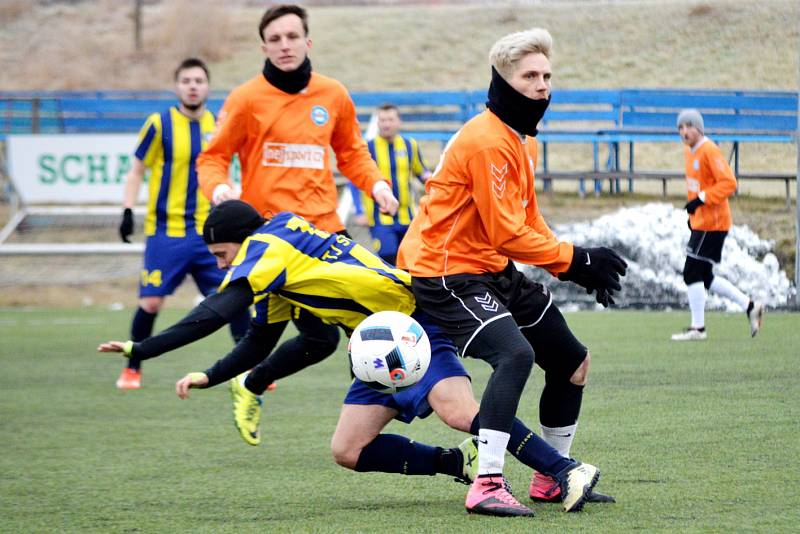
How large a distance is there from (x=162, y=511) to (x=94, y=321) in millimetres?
9417

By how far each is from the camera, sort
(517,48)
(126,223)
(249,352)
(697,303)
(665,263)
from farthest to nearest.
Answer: (665,263)
(697,303)
(126,223)
(249,352)
(517,48)

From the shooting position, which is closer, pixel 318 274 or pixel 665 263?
pixel 318 274

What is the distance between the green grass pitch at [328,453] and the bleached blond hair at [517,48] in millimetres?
1597

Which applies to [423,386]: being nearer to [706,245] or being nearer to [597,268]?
[597,268]

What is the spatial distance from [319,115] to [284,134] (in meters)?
0.22

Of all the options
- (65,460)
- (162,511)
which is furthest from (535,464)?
(65,460)

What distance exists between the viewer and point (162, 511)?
4859 millimetres

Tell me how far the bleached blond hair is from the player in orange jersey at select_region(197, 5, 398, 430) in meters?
2.01

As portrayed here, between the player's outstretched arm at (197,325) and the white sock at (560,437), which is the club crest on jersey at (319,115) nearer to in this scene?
the player's outstretched arm at (197,325)

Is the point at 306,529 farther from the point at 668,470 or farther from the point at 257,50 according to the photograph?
the point at 257,50

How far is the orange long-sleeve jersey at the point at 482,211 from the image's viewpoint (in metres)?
4.58

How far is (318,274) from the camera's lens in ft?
16.1

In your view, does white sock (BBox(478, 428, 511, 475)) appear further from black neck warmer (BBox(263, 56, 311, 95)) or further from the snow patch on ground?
the snow patch on ground

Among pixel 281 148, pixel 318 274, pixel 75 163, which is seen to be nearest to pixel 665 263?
pixel 75 163
